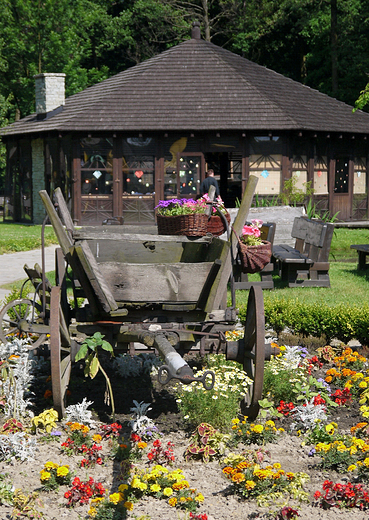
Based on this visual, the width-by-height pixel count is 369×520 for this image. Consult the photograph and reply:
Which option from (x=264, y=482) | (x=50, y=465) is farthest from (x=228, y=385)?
(x=50, y=465)

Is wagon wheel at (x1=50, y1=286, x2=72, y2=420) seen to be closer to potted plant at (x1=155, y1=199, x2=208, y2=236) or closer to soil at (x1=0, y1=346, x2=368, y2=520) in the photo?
soil at (x1=0, y1=346, x2=368, y2=520)

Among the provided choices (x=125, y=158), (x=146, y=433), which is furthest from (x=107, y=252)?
(x=125, y=158)

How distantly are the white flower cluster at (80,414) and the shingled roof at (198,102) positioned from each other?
16.7m

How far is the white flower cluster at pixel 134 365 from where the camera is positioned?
612 centimetres

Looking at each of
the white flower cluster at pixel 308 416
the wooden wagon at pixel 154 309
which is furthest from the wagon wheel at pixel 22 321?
the white flower cluster at pixel 308 416

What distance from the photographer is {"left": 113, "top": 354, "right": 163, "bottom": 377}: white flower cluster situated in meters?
6.12

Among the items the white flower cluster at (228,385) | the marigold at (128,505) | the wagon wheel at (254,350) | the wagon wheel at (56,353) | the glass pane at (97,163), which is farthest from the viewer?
the glass pane at (97,163)

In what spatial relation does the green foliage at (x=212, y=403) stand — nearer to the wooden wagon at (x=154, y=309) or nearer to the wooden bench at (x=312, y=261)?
the wooden wagon at (x=154, y=309)

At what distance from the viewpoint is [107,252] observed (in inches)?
243

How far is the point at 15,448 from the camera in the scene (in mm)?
4422

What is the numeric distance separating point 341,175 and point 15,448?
68.6ft

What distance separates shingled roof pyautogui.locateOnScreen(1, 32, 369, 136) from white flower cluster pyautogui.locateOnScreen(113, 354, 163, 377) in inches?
604

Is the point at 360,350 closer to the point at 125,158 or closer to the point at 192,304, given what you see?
the point at 192,304

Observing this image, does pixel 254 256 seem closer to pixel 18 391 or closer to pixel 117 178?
pixel 18 391
